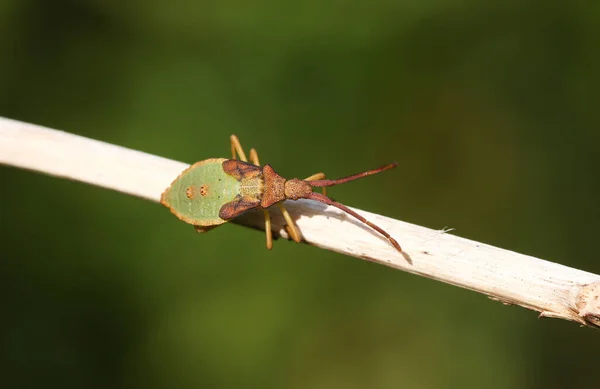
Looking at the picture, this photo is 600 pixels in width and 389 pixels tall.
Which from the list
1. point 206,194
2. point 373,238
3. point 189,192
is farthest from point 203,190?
point 373,238

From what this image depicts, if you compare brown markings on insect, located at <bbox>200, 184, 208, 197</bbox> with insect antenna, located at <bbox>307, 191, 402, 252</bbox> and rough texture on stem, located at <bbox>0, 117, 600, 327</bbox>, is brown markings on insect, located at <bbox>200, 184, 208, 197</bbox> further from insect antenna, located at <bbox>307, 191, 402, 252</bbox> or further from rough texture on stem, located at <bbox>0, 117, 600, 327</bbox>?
insect antenna, located at <bbox>307, 191, 402, 252</bbox>

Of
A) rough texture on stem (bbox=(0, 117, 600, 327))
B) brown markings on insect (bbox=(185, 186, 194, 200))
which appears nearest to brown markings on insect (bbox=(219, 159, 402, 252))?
rough texture on stem (bbox=(0, 117, 600, 327))

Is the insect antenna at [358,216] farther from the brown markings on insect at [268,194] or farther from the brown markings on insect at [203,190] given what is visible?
the brown markings on insect at [203,190]

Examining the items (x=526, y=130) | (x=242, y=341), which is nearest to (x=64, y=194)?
(x=242, y=341)

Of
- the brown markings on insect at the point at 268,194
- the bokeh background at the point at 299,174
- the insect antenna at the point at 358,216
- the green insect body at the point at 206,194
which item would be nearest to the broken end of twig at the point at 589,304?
the insect antenna at the point at 358,216

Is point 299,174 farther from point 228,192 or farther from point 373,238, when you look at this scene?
point 373,238
